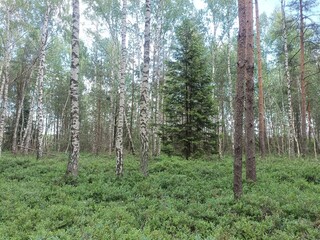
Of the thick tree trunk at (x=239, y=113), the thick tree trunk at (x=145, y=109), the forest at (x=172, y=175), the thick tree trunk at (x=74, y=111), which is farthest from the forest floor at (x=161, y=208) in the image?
the thick tree trunk at (x=145, y=109)

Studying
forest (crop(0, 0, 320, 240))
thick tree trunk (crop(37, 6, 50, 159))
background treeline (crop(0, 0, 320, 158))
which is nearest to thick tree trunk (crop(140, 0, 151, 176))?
forest (crop(0, 0, 320, 240))

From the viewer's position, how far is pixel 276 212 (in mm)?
5723

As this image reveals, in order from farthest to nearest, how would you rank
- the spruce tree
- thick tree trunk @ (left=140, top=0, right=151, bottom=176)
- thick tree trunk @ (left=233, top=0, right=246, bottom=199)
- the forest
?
the spruce tree < thick tree trunk @ (left=140, top=0, right=151, bottom=176) < thick tree trunk @ (left=233, top=0, right=246, bottom=199) < the forest

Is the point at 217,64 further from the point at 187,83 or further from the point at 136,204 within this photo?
the point at 136,204

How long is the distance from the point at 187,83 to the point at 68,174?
8.02 metres

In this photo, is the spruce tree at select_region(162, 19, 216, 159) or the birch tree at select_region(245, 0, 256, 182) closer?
the birch tree at select_region(245, 0, 256, 182)

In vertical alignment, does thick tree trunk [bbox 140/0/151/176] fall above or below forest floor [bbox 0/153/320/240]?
above

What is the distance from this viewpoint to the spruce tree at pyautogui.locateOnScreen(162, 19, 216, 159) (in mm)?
13727

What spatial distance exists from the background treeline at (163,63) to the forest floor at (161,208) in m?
5.16

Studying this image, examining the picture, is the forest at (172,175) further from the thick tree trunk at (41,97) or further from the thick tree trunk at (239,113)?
the thick tree trunk at (41,97)

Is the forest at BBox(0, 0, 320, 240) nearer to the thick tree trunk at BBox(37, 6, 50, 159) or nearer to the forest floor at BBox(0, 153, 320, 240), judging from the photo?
the forest floor at BBox(0, 153, 320, 240)

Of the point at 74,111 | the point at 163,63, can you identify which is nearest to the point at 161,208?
the point at 74,111

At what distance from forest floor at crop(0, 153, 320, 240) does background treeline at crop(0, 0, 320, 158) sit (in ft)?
16.9

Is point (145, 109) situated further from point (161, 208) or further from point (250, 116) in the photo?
point (161, 208)
